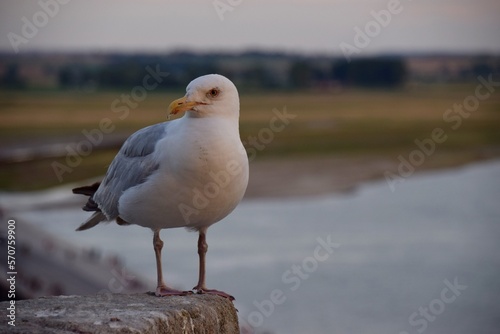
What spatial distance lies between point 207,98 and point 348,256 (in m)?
17.3

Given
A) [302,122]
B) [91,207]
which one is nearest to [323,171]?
[302,122]

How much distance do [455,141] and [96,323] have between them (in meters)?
43.1

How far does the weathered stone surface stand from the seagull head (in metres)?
1.30

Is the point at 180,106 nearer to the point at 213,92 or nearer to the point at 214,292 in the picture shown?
the point at 213,92

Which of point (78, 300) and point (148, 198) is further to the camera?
point (148, 198)

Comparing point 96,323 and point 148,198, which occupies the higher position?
point 148,198

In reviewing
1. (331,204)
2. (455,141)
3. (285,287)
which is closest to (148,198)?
(285,287)

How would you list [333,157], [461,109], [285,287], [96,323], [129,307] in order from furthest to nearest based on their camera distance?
1. [461,109]
2. [333,157]
3. [285,287]
4. [129,307]
5. [96,323]

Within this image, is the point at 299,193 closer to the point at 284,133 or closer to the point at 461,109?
the point at 284,133

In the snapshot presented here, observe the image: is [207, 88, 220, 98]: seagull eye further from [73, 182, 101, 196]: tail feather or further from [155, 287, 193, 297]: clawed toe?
[73, 182, 101, 196]: tail feather

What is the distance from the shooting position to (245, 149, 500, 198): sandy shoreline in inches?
1309

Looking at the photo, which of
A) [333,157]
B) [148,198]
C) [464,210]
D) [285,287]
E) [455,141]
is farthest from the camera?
[455,141]

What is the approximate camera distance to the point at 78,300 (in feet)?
20.4

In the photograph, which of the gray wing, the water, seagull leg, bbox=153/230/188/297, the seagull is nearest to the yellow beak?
the seagull
